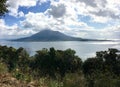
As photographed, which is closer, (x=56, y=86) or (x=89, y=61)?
(x=56, y=86)

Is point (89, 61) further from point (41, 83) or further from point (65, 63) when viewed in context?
point (41, 83)

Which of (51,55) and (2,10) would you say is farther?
(51,55)

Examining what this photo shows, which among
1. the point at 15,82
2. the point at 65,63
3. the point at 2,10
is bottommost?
the point at 65,63

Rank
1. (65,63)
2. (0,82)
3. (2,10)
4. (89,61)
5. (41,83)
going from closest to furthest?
(0,82), (41,83), (2,10), (89,61), (65,63)

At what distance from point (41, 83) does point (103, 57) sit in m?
66.5

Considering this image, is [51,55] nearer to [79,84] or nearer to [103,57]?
[103,57]

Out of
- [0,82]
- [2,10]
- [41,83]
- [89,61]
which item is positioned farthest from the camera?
[89,61]

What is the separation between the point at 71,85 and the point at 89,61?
62.9 metres

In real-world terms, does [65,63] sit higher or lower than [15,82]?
lower

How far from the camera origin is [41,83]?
9.00 m

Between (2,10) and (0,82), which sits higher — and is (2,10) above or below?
above

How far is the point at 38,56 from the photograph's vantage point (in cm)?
8181

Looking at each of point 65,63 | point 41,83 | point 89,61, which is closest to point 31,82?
point 41,83

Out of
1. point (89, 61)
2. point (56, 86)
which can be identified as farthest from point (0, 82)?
point (89, 61)
